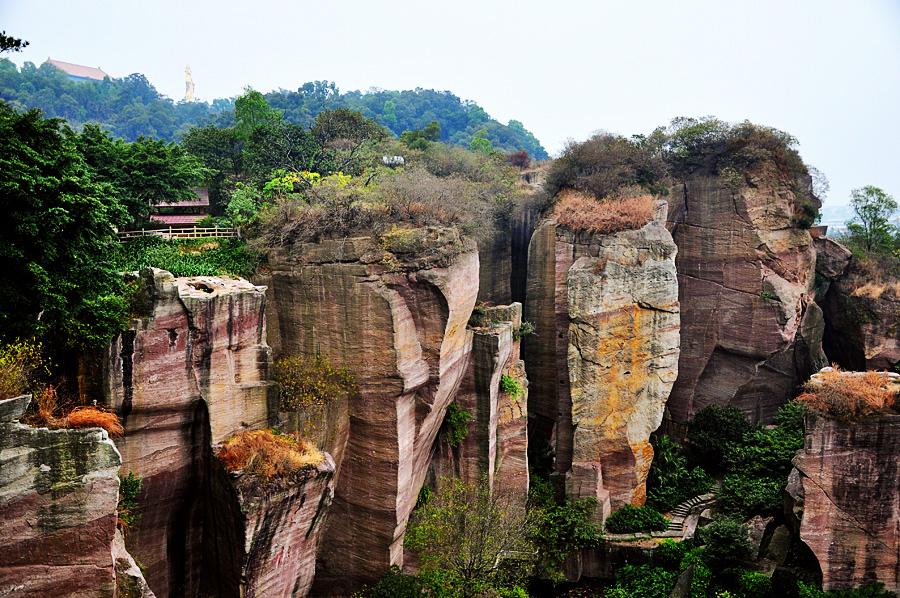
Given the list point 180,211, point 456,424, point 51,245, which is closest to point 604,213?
point 456,424

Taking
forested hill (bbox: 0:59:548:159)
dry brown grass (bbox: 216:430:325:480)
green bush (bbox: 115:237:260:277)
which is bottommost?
dry brown grass (bbox: 216:430:325:480)

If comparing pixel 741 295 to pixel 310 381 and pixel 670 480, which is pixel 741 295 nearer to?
pixel 670 480

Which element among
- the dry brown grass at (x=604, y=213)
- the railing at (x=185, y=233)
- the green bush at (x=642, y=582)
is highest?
the dry brown grass at (x=604, y=213)

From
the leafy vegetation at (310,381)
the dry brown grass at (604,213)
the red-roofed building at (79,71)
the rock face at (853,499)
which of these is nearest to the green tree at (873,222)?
the dry brown grass at (604,213)

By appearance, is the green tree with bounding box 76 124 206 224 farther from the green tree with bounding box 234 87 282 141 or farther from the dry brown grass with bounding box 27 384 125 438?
the green tree with bounding box 234 87 282 141

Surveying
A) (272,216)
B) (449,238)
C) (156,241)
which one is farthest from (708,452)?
(156,241)

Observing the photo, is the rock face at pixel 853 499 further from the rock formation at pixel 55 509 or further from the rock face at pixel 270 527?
the rock formation at pixel 55 509

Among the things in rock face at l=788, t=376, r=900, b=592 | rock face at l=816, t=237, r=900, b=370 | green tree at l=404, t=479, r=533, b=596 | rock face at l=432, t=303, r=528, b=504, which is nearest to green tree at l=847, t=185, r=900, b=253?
rock face at l=816, t=237, r=900, b=370
